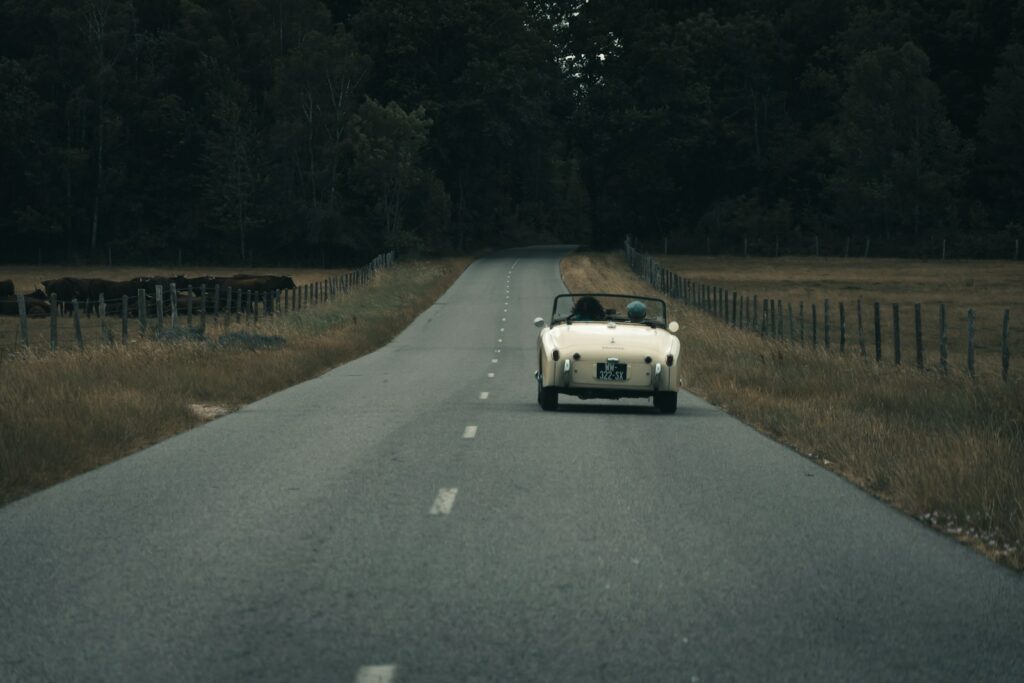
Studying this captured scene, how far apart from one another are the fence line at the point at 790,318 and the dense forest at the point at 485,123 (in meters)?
16.2

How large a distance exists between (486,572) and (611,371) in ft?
36.0

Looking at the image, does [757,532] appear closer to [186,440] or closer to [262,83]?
[186,440]

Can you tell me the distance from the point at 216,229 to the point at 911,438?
98.1 metres

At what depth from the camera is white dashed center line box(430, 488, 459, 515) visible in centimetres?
1067

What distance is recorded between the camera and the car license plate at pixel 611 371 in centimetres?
1923

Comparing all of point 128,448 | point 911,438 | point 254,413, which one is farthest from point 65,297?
point 911,438

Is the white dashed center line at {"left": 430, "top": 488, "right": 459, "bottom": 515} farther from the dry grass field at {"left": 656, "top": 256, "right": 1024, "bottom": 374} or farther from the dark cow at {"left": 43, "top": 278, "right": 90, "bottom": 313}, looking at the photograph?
the dark cow at {"left": 43, "top": 278, "right": 90, "bottom": 313}

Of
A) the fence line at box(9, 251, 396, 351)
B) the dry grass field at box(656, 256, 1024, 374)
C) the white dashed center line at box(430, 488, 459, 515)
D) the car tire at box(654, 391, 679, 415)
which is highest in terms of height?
the white dashed center line at box(430, 488, 459, 515)

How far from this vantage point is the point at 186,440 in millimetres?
16062

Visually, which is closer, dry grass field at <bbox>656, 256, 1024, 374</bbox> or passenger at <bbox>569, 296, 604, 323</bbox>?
passenger at <bbox>569, 296, 604, 323</bbox>

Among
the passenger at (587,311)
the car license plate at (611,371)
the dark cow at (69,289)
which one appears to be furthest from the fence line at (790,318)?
the dark cow at (69,289)

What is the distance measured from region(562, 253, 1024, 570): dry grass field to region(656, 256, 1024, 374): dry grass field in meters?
4.75

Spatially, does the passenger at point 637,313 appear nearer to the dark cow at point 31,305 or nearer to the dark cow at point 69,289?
the dark cow at point 31,305

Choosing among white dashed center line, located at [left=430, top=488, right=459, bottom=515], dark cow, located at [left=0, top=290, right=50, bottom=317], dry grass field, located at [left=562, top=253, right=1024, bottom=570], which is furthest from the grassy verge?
dark cow, located at [left=0, top=290, right=50, bottom=317]
